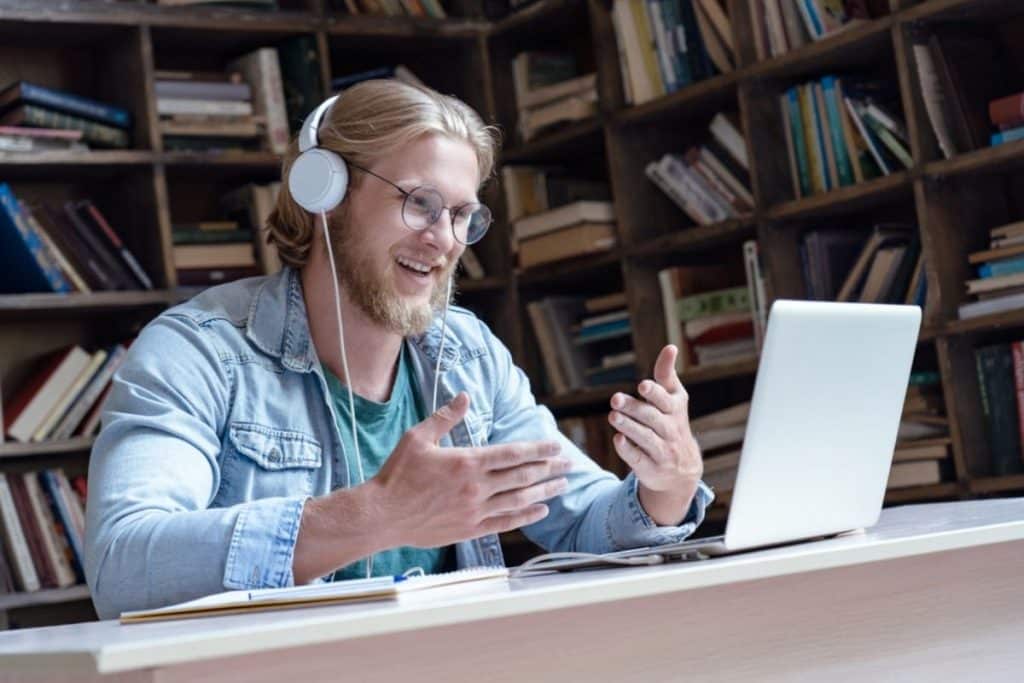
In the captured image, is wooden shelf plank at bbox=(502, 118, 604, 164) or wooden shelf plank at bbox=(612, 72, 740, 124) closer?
wooden shelf plank at bbox=(612, 72, 740, 124)

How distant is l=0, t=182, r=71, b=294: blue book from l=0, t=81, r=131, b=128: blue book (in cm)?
21

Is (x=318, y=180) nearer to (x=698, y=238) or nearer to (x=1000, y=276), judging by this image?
(x=1000, y=276)

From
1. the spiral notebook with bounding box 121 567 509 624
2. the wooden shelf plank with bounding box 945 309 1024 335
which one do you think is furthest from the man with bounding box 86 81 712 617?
the wooden shelf plank with bounding box 945 309 1024 335

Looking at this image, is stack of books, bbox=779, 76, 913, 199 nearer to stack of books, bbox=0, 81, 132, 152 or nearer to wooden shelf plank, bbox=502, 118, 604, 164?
wooden shelf plank, bbox=502, 118, 604, 164

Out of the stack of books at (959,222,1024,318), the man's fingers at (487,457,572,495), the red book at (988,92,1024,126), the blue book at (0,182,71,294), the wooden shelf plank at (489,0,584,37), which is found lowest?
the man's fingers at (487,457,572,495)

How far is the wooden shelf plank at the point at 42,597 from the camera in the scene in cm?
319

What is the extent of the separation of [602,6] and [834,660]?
2600mm

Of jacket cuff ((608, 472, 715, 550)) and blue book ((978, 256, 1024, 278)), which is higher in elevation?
blue book ((978, 256, 1024, 278))

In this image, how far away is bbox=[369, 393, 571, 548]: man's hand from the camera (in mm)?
1307

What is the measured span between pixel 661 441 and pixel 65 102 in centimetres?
228

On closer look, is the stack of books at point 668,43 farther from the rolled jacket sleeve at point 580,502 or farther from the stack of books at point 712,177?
the rolled jacket sleeve at point 580,502

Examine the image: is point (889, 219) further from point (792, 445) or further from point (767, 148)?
point (792, 445)

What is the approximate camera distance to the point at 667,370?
1525 mm

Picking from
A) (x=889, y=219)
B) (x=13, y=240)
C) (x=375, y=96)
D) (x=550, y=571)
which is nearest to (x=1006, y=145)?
(x=889, y=219)
